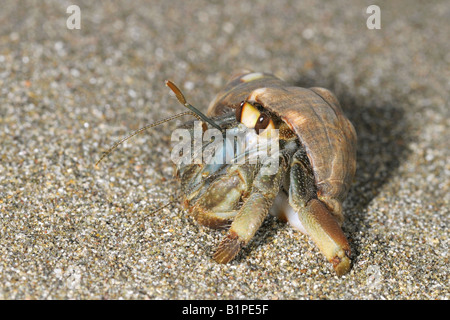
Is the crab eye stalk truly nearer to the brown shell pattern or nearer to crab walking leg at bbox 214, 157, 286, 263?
the brown shell pattern

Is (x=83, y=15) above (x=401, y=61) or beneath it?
above

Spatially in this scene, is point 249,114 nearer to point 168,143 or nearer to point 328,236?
point 328,236

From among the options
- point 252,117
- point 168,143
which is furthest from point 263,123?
point 168,143

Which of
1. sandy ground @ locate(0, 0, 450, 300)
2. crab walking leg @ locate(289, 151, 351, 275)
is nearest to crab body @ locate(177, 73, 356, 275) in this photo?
crab walking leg @ locate(289, 151, 351, 275)

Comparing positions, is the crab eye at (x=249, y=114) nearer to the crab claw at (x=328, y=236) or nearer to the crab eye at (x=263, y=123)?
the crab eye at (x=263, y=123)

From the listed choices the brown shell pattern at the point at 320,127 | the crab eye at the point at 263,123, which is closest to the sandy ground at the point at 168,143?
the brown shell pattern at the point at 320,127

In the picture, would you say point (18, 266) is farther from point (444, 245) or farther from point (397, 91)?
point (397, 91)

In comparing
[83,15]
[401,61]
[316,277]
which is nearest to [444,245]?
[316,277]
